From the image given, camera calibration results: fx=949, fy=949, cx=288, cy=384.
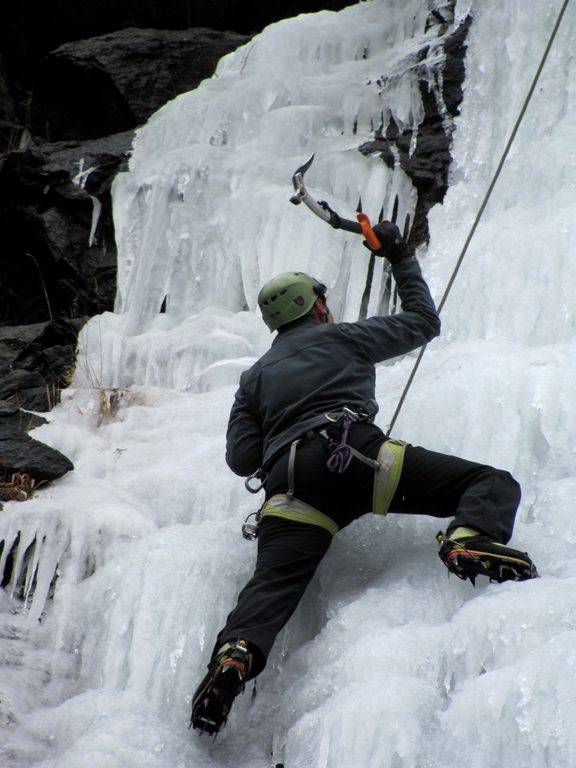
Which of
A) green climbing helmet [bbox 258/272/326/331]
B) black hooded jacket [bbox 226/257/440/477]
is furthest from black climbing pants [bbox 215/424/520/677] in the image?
green climbing helmet [bbox 258/272/326/331]

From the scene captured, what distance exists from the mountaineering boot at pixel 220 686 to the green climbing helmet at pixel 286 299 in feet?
4.39

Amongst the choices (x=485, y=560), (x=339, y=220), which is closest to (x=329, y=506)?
(x=485, y=560)

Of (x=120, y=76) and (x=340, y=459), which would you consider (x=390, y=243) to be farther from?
(x=120, y=76)

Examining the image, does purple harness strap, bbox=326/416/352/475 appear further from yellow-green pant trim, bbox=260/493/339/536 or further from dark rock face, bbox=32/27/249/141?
dark rock face, bbox=32/27/249/141

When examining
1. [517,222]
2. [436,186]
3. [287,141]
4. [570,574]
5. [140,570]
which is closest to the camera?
[570,574]

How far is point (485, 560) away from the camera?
2787 millimetres

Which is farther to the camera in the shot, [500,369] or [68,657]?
[500,369]

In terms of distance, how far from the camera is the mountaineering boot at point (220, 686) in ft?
9.03

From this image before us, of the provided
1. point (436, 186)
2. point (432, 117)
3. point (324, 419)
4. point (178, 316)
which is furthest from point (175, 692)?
point (432, 117)

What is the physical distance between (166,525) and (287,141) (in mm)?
3832

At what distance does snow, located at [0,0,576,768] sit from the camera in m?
2.63

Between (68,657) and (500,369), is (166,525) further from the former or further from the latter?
(500,369)

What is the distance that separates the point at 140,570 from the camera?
359 cm

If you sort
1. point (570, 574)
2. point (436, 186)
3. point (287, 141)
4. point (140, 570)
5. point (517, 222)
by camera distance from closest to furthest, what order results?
1. point (570, 574)
2. point (140, 570)
3. point (517, 222)
4. point (436, 186)
5. point (287, 141)
